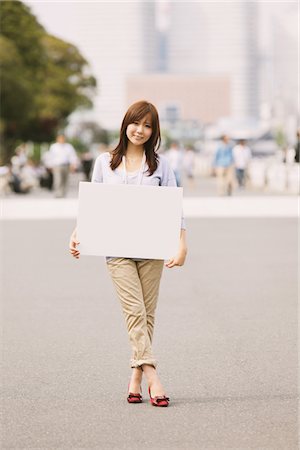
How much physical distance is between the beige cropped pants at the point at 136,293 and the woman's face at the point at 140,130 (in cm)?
62

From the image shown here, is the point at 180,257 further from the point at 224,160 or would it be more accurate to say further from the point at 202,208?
the point at 224,160

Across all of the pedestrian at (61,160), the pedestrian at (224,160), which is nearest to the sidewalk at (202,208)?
the pedestrian at (224,160)

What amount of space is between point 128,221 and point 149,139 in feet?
1.44

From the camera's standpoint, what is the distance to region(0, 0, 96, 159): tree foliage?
5581 centimetres

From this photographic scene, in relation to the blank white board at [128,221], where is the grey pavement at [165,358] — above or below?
below

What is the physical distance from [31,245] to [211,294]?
659cm

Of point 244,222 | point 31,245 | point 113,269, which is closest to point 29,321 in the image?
point 113,269

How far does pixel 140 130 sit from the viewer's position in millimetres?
5852

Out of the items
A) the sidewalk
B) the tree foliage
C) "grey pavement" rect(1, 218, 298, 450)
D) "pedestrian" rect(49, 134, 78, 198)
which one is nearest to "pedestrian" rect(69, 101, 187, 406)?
"grey pavement" rect(1, 218, 298, 450)

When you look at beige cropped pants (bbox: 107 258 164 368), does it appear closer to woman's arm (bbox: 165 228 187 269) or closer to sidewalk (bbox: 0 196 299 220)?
woman's arm (bbox: 165 228 187 269)

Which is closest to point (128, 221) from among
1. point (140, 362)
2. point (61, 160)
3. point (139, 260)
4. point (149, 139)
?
point (139, 260)

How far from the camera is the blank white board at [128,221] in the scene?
5.87 m

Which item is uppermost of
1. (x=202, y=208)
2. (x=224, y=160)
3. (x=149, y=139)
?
(x=149, y=139)

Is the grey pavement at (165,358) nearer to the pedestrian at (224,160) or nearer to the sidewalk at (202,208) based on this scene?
the sidewalk at (202,208)
